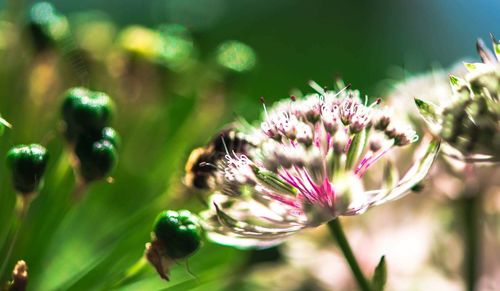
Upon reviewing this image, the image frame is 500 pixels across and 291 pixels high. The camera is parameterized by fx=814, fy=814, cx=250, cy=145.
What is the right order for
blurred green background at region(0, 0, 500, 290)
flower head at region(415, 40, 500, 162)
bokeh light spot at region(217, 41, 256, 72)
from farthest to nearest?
1. bokeh light spot at region(217, 41, 256, 72)
2. blurred green background at region(0, 0, 500, 290)
3. flower head at region(415, 40, 500, 162)

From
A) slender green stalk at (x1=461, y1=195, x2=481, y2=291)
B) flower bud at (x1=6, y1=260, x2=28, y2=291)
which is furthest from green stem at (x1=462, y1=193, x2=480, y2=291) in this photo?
flower bud at (x1=6, y1=260, x2=28, y2=291)

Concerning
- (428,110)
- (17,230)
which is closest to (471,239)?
(428,110)

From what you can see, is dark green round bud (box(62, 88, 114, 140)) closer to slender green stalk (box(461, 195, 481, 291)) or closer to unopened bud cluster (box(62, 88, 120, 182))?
unopened bud cluster (box(62, 88, 120, 182))

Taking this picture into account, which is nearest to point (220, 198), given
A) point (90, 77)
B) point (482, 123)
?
point (482, 123)

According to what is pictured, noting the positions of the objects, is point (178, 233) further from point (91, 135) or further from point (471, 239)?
point (471, 239)

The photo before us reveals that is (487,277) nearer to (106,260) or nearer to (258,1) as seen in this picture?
(106,260)

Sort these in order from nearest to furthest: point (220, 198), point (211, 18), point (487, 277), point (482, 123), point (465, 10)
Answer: point (482, 123) < point (220, 198) < point (487, 277) < point (211, 18) < point (465, 10)

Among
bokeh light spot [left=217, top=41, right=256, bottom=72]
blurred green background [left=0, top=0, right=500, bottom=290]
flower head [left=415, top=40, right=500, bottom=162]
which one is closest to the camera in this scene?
flower head [left=415, top=40, right=500, bottom=162]

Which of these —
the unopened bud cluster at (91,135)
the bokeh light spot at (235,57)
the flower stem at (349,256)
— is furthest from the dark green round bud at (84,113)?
the bokeh light spot at (235,57)
